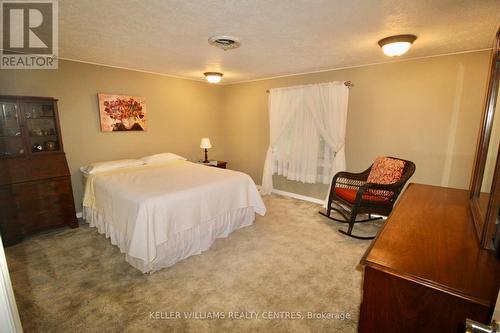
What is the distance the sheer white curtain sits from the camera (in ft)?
12.8

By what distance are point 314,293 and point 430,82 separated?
3029mm

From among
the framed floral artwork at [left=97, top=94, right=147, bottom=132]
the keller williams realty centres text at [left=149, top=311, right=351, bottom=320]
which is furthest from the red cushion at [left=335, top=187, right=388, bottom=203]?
the framed floral artwork at [left=97, top=94, right=147, bottom=132]

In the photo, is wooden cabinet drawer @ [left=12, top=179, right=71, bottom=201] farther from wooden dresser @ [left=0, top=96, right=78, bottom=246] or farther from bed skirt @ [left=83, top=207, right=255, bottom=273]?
bed skirt @ [left=83, top=207, right=255, bottom=273]

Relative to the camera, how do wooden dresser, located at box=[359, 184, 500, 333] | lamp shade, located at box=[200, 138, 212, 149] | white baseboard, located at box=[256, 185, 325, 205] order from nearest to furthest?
wooden dresser, located at box=[359, 184, 500, 333], white baseboard, located at box=[256, 185, 325, 205], lamp shade, located at box=[200, 138, 212, 149]

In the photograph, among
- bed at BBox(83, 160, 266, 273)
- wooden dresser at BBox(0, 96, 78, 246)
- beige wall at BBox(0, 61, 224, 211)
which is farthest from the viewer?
beige wall at BBox(0, 61, 224, 211)

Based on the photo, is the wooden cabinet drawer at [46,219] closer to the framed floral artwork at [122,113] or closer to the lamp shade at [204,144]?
the framed floral artwork at [122,113]

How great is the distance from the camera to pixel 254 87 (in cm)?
500

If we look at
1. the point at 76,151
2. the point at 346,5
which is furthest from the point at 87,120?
the point at 346,5

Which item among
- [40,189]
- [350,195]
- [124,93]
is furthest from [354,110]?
[40,189]

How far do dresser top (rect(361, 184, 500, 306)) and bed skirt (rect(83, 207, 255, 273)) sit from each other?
199cm

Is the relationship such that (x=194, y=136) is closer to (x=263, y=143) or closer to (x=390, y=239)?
(x=263, y=143)

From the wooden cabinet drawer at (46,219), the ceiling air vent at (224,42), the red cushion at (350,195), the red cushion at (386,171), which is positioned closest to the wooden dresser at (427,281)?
the red cushion at (350,195)

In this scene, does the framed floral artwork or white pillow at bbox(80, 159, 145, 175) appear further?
the framed floral artwork

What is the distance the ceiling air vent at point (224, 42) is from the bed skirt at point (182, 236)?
2.01m
